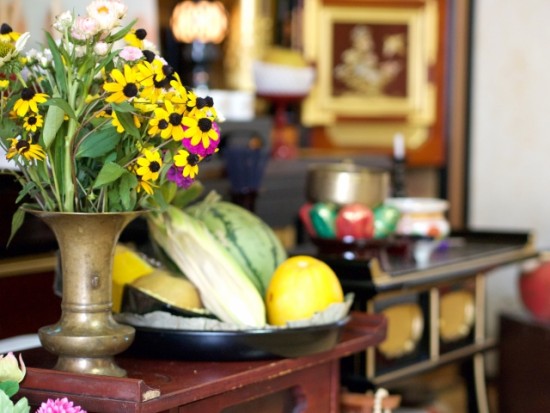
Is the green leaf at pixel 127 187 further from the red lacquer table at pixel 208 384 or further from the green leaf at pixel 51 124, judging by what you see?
the red lacquer table at pixel 208 384

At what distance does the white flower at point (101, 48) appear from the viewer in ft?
4.18

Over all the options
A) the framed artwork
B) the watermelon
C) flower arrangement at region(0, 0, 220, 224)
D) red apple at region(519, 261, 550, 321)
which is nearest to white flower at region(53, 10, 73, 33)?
flower arrangement at region(0, 0, 220, 224)

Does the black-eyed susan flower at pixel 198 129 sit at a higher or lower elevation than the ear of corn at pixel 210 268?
higher

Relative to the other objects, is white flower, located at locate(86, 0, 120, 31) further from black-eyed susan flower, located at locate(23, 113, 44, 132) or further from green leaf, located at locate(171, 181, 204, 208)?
green leaf, located at locate(171, 181, 204, 208)

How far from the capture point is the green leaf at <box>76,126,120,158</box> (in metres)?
1.28

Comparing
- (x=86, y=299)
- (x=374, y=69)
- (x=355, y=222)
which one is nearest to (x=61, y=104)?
(x=86, y=299)

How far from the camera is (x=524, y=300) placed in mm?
3627

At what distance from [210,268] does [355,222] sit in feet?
2.69

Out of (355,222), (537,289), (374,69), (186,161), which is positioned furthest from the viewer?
(374,69)

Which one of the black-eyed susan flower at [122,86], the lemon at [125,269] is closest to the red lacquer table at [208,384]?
the lemon at [125,269]

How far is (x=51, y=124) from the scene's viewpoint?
1.27m

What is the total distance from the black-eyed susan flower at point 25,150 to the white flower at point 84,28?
0.47ft

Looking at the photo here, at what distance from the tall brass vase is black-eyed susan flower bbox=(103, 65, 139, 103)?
0.15 meters

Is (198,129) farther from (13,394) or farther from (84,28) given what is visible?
(13,394)
